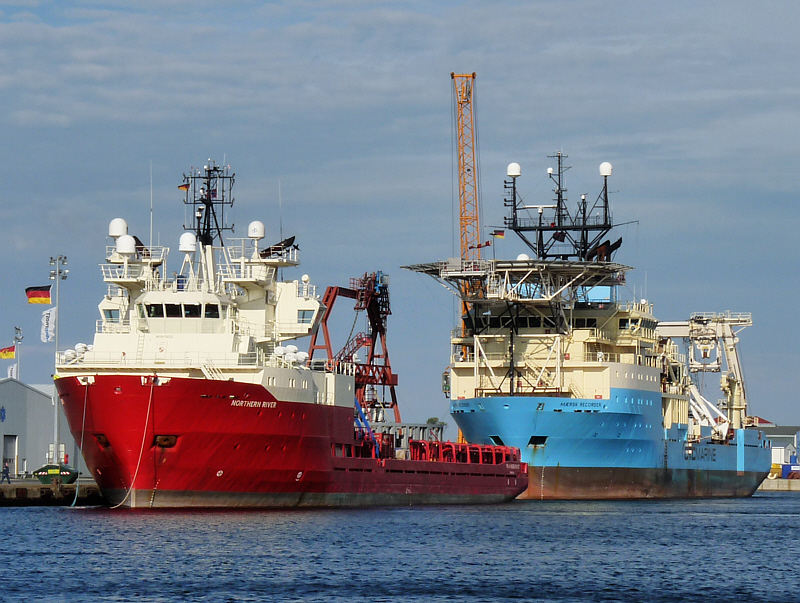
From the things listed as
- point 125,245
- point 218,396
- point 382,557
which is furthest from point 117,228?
point 382,557

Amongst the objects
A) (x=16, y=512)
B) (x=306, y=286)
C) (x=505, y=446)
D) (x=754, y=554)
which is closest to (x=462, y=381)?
(x=505, y=446)

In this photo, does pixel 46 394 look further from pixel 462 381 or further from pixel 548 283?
pixel 548 283

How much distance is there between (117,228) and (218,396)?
1159 cm

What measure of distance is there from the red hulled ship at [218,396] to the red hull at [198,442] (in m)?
0.05

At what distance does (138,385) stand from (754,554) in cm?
2367

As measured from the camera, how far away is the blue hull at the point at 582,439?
79.0 m

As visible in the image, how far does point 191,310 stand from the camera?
2344 inches

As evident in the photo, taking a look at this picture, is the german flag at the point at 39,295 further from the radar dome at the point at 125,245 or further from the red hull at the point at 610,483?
the red hull at the point at 610,483

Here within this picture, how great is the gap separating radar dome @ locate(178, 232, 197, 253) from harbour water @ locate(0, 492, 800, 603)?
1144cm

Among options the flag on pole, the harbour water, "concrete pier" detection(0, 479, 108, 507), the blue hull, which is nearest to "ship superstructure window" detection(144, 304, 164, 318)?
the harbour water

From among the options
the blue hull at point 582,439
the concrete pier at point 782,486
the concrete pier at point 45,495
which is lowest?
the concrete pier at point 45,495

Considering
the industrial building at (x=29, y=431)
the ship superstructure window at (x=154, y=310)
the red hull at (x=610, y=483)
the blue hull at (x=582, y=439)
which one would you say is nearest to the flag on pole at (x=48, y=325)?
the industrial building at (x=29, y=431)

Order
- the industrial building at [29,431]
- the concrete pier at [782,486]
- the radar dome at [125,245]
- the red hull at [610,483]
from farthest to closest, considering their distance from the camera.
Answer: the concrete pier at [782,486] → the industrial building at [29,431] → the red hull at [610,483] → the radar dome at [125,245]

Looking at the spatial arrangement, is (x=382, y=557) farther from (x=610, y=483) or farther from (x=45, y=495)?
(x=610, y=483)
